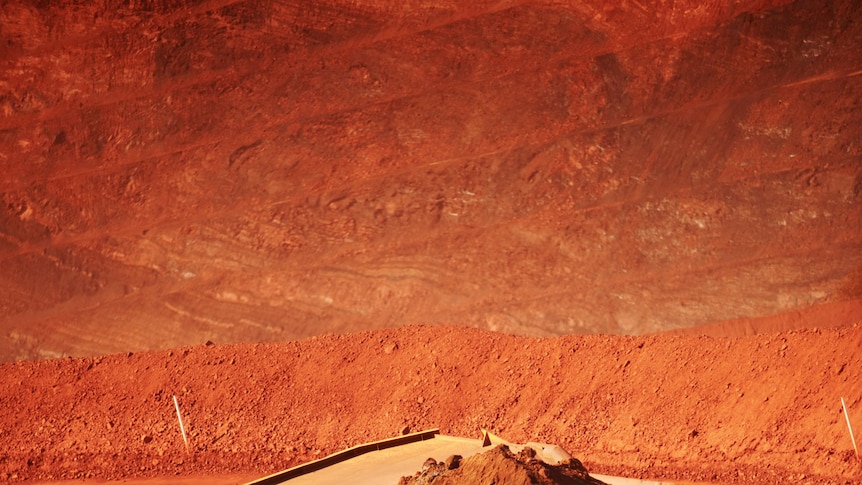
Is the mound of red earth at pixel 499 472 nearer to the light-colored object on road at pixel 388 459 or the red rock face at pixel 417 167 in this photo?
the light-colored object on road at pixel 388 459

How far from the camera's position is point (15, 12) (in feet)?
52.4

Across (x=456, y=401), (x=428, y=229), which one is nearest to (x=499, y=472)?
(x=456, y=401)

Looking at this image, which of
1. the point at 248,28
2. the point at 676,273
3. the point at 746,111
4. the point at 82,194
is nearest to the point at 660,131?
the point at 746,111

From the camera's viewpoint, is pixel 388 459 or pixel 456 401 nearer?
pixel 388 459

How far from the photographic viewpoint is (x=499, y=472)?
22.6ft

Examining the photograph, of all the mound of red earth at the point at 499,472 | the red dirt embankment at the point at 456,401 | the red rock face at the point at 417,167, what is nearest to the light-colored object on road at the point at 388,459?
the mound of red earth at the point at 499,472

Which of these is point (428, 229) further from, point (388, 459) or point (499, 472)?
point (499, 472)

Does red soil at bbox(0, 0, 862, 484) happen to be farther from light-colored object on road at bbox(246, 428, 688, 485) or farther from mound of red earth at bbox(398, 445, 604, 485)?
mound of red earth at bbox(398, 445, 604, 485)

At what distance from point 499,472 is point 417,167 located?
26.4ft

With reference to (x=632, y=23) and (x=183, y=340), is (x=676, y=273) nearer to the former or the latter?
(x=632, y=23)

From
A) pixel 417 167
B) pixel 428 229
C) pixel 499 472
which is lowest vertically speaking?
pixel 428 229

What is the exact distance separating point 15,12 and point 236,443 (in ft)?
25.6

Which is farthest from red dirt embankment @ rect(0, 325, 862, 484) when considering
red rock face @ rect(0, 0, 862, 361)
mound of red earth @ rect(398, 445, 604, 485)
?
mound of red earth @ rect(398, 445, 604, 485)

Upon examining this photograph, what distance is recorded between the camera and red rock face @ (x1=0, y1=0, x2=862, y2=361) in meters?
12.8
